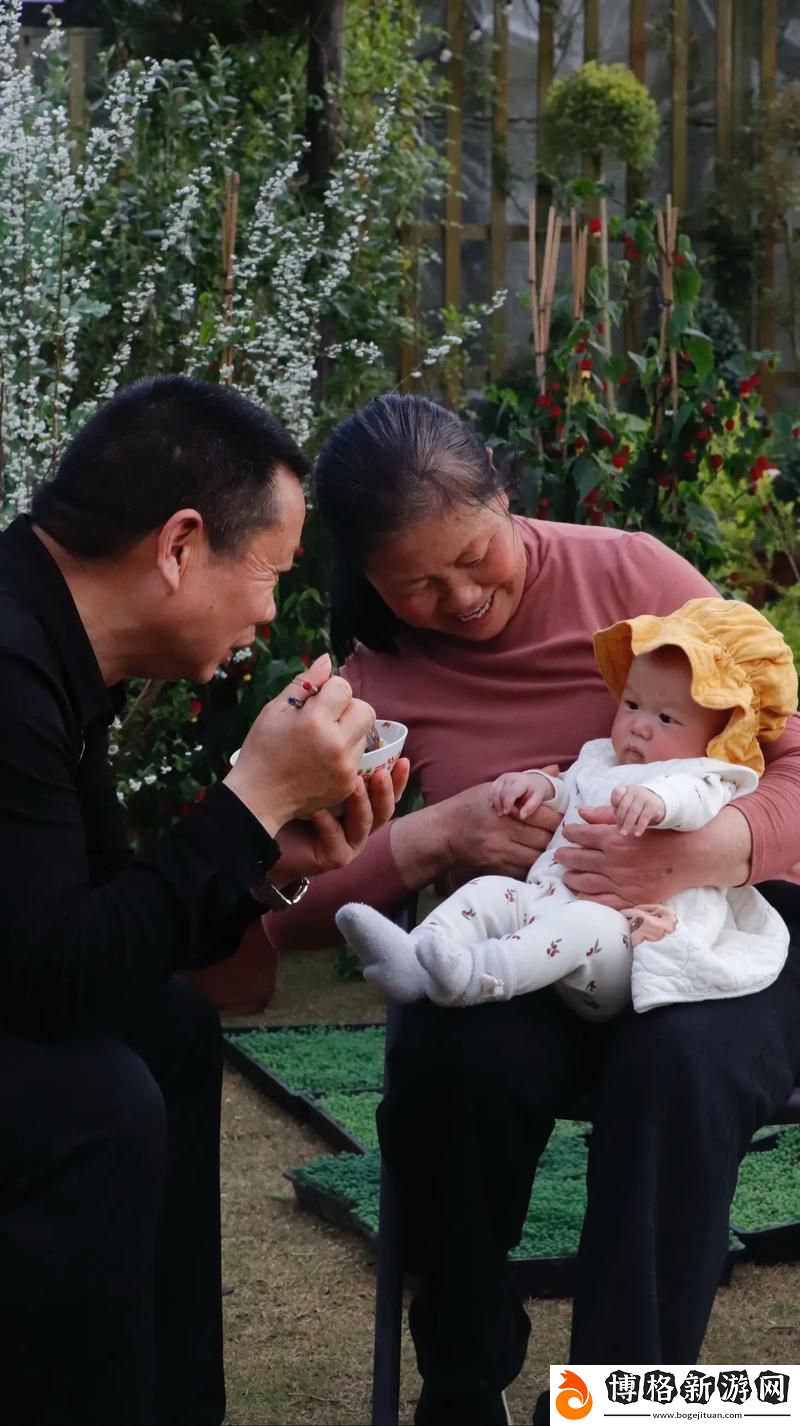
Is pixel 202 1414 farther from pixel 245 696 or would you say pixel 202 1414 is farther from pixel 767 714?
pixel 245 696

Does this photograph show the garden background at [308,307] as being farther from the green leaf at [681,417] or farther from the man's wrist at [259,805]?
the man's wrist at [259,805]

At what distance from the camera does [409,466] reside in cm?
219

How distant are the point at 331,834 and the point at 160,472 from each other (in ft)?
1.41

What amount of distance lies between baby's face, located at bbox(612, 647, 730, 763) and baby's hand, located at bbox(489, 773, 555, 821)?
0.12 meters

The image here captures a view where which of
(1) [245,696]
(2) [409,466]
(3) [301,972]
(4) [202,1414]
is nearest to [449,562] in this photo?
(2) [409,466]

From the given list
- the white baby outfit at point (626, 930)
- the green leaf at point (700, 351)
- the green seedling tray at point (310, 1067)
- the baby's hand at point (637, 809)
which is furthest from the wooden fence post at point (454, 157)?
the baby's hand at point (637, 809)

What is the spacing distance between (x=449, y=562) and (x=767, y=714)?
438mm

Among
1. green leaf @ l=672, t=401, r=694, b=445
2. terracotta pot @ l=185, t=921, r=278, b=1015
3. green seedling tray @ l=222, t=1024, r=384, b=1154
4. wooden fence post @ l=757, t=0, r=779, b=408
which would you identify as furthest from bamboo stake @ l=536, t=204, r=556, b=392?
wooden fence post @ l=757, t=0, r=779, b=408

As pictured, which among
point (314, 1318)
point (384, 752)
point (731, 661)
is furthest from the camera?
point (314, 1318)

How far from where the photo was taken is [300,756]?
175 cm

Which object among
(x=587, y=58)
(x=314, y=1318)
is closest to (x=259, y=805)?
(x=314, y=1318)

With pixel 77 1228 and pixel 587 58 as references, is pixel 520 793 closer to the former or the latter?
pixel 77 1228
